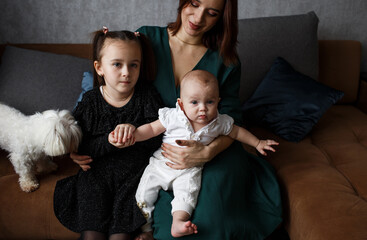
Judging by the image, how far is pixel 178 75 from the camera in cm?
159

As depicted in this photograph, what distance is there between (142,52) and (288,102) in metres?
1.08

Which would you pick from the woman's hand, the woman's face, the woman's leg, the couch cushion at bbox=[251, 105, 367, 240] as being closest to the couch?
the couch cushion at bbox=[251, 105, 367, 240]

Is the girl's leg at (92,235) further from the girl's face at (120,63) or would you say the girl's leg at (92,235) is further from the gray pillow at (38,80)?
the gray pillow at (38,80)

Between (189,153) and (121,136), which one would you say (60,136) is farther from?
(189,153)

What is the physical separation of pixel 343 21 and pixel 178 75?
1833mm

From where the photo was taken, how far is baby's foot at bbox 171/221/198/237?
1103 millimetres

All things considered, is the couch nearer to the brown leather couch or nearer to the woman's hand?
the brown leather couch

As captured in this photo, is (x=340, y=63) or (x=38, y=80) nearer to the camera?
(x=38, y=80)

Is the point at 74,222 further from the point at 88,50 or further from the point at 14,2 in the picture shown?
the point at 14,2

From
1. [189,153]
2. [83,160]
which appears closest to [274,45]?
[189,153]

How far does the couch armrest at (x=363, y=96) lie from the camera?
7.93ft

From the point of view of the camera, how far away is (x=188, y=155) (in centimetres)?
129

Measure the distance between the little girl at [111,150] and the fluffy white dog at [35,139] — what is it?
11 cm

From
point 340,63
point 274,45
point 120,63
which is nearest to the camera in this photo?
point 120,63
